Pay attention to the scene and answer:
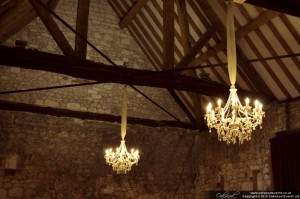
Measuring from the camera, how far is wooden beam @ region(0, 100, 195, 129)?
8.16 metres

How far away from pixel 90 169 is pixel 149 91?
253cm

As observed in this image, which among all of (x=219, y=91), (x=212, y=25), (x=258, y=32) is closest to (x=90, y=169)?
(x=219, y=91)

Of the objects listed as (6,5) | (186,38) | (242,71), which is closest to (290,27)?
(242,71)

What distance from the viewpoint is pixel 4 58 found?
211 inches

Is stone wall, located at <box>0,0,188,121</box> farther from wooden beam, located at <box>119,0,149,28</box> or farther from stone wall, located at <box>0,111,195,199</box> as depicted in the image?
stone wall, located at <box>0,111,195,199</box>

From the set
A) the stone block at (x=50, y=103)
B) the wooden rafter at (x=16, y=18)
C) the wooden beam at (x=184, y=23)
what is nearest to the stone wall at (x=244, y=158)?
the wooden beam at (x=184, y=23)

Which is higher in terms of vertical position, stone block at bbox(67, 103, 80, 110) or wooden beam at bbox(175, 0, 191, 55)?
wooden beam at bbox(175, 0, 191, 55)

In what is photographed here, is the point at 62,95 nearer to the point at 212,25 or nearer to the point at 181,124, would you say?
the point at 181,124

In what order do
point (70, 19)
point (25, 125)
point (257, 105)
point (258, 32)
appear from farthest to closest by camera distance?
point (70, 19) < point (25, 125) < point (258, 32) < point (257, 105)

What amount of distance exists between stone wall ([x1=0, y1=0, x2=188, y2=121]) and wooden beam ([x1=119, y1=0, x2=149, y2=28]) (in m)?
0.28

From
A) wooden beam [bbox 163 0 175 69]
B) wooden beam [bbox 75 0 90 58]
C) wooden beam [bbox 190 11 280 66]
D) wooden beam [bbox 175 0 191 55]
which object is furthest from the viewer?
wooden beam [bbox 175 0 191 55]

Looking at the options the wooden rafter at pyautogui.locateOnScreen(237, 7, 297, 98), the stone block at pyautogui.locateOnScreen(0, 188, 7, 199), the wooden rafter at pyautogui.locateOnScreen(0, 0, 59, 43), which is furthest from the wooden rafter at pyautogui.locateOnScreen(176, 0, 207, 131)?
the stone block at pyautogui.locateOnScreen(0, 188, 7, 199)

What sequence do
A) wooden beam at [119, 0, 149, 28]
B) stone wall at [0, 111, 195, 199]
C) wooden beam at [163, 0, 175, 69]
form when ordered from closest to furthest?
wooden beam at [163, 0, 175, 69] < stone wall at [0, 111, 195, 199] < wooden beam at [119, 0, 149, 28]

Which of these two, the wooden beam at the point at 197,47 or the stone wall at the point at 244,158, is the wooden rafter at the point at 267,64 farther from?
the wooden beam at the point at 197,47
